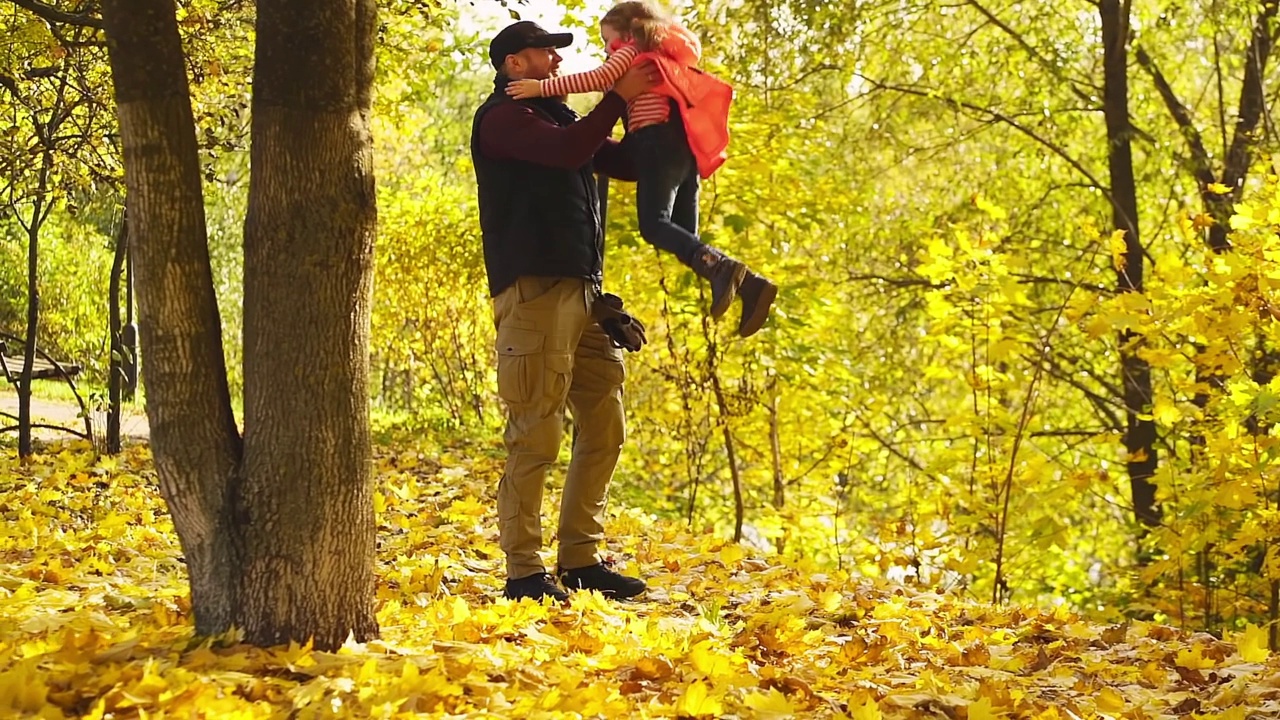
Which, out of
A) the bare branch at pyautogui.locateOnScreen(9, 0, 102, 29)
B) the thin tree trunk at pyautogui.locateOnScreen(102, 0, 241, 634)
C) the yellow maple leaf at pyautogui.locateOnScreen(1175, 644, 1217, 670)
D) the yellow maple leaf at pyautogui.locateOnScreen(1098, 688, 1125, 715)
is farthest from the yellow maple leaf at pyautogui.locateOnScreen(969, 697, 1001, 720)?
the bare branch at pyautogui.locateOnScreen(9, 0, 102, 29)

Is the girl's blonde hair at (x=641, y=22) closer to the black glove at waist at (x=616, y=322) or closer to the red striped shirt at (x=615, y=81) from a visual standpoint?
the red striped shirt at (x=615, y=81)

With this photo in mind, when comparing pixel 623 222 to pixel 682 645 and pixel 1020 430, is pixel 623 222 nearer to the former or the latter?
Answer: pixel 1020 430

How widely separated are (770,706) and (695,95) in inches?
79.9

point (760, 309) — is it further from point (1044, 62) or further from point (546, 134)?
point (1044, 62)

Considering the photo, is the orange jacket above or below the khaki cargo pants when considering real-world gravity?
above

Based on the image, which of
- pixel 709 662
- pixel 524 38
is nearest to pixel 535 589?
pixel 709 662

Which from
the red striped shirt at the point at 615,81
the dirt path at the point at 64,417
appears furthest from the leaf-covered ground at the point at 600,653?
the dirt path at the point at 64,417

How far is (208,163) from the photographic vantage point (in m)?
7.94

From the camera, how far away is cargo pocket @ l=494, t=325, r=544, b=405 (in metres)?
4.02

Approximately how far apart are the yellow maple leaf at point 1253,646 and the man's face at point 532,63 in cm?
283

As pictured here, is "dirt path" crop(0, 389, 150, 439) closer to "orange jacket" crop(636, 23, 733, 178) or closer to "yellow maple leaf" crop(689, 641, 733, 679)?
"orange jacket" crop(636, 23, 733, 178)

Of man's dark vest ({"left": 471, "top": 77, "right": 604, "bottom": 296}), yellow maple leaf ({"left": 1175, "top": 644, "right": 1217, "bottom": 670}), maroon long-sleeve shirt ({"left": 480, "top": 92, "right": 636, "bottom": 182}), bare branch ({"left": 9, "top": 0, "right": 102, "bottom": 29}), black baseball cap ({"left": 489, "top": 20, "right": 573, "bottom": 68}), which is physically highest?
bare branch ({"left": 9, "top": 0, "right": 102, "bottom": 29})

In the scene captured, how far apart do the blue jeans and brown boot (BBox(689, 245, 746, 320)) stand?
13 cm

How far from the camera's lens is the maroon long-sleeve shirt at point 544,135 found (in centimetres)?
378
